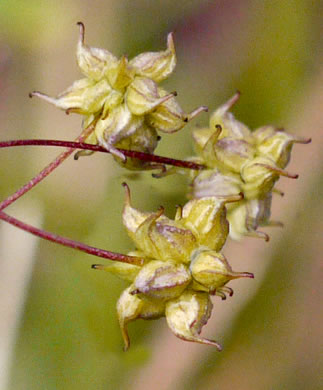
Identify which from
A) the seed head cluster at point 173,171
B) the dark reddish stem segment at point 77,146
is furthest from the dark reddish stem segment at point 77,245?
the dark reddish stem segment at point 77,146

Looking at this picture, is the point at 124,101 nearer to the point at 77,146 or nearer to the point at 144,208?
the point at 77,146

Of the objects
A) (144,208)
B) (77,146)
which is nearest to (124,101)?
(77,146)

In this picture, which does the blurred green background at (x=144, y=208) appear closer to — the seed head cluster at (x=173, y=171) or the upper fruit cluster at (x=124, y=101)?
the seed head cluster at (x=173, y=171)

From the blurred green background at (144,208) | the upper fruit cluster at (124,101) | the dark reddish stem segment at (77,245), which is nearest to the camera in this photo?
the dark reddish stem segment at (77,245)

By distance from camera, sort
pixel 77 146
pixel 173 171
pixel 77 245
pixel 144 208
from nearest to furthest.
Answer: pixel 77 245
pixel 77 146
pixel 173 171
pixel 144 208

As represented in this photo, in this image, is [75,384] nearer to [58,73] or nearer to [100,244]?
[100,244]

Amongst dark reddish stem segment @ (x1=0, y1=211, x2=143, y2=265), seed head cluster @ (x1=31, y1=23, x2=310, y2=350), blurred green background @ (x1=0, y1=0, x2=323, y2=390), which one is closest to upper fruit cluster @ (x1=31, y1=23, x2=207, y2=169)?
seed head cluster @ (x1=31, y1=23, x2=310, y2=350)

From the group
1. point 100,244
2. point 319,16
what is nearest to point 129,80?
point 100,244

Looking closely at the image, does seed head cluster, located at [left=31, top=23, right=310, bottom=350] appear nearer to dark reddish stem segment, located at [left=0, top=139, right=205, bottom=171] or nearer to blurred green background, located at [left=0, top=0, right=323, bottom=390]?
dark reddish stem segment, located at [left=0, top=139, right=205, bottom=171]
